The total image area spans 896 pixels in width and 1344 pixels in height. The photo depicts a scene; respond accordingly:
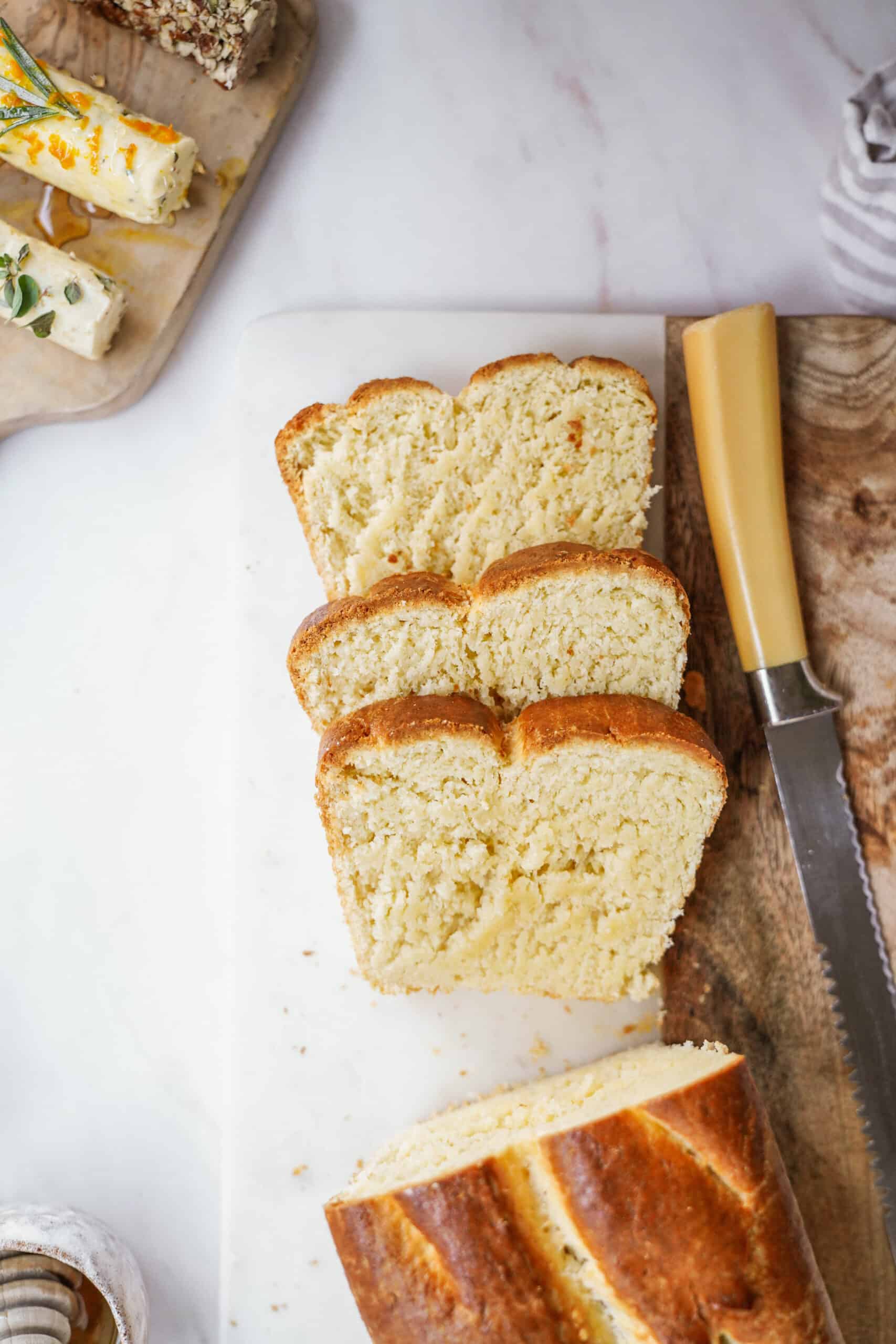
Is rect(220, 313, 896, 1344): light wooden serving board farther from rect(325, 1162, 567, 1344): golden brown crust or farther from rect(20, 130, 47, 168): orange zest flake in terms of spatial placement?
rect(20, 130, 47, 168): orange zest flake

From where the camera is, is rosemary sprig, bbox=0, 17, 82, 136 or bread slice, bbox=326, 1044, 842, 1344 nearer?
bread slice, bbox=326, 1044, 842, 1344

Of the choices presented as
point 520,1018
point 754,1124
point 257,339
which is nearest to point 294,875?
point 520,1018

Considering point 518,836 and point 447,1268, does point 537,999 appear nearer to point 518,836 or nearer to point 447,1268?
point 518,836

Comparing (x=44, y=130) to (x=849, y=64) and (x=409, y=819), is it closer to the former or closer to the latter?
(x=409, y=819)

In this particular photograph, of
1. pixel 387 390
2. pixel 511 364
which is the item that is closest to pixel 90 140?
pixel 387 390

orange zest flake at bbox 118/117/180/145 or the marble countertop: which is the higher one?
orange zest flake at bbox 118/117/180/145

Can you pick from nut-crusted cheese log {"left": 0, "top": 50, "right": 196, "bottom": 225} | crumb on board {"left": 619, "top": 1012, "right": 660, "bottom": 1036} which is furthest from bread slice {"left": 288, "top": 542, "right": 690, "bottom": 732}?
nut-crusted cheese log {"left": 0, "top": 50, "right": 196, "bottom": 225}
